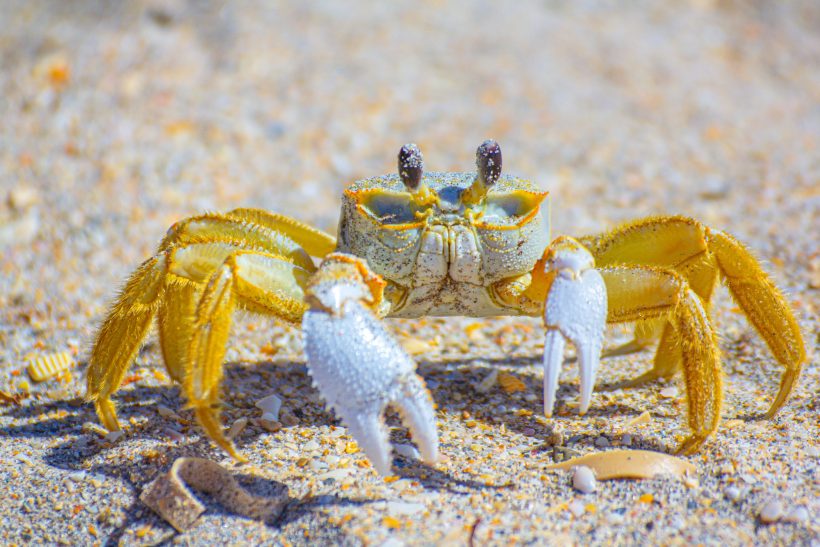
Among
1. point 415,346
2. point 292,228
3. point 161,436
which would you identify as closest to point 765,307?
point 415,346

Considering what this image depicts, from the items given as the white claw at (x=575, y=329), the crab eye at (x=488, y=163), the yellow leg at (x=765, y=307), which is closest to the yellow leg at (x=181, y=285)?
the crab eye at (x=488, y=163)

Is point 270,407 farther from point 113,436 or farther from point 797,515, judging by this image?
point 797,515

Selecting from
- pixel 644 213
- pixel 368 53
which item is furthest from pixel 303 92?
pixel 644 213

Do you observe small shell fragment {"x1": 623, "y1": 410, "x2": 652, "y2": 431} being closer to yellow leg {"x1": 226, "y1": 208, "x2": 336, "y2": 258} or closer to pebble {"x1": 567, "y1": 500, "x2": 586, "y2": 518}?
pebble {"x1": 567, "y1": 500, "x2": 586, "y2": 518}

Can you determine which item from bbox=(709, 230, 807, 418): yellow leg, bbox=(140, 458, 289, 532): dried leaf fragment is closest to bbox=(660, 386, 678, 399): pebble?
bbox=(709, 230, 807, 418): yellow leg

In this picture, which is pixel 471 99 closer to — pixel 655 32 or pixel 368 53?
pixel 368 53

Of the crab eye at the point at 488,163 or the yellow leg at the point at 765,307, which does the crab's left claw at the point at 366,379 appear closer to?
the crab eye at the point at 488,163
